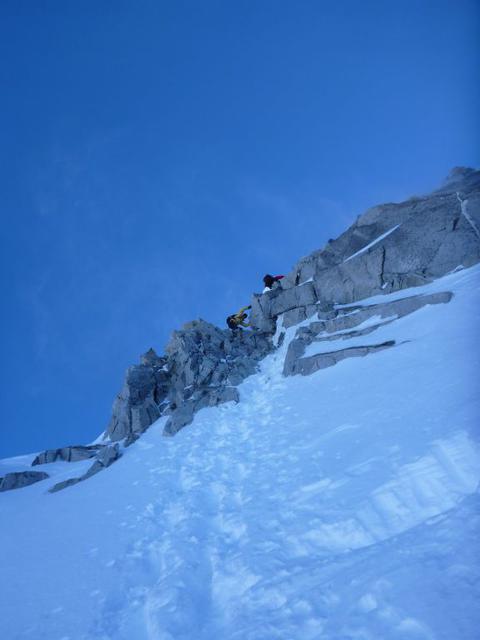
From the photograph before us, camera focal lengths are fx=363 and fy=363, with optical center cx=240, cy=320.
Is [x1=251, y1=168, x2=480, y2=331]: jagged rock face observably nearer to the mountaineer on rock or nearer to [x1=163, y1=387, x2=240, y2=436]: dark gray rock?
the mountaineer on rock

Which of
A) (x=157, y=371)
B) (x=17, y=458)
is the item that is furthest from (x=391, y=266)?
(x=17, y=458)

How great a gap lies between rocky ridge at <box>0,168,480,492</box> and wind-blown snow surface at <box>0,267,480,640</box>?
4033 millimetres

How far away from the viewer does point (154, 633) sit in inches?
243

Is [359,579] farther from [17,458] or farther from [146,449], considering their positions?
[17,458]

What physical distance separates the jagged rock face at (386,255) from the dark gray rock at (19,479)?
17.9 meters

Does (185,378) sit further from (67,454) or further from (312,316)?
(312,316)

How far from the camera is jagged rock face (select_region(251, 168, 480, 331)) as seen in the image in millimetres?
20031

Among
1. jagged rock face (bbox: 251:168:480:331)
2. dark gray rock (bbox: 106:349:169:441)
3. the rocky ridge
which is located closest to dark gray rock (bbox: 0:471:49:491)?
the rocky ridge

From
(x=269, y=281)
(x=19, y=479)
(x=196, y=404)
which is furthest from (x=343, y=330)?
(x=19, y=479)

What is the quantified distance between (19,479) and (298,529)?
17882mm

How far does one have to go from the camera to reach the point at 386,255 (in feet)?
75.2

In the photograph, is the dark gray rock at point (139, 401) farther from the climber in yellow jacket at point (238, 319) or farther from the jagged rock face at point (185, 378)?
the climber in yellow jacket at point (238, 319)

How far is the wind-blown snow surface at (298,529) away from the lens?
4676 mm

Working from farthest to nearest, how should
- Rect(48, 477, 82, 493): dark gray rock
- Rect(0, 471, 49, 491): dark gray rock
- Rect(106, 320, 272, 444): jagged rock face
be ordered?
Rect(106, 320, 272, 444): jagged rock face
Rect(0, 471, 49, 491): dark gray rock
Rect(48, 477, 82, 493): dark gray rock
